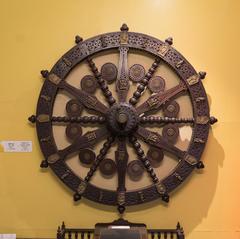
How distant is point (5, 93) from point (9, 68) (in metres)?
0.15

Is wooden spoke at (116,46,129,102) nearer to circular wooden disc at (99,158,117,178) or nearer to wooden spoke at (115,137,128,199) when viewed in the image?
wooden spoke at (115,137,128,199)

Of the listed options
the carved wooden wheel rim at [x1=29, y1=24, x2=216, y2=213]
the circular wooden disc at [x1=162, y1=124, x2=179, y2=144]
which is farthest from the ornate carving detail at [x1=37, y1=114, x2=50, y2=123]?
the circular wooden disc at [x1=162, y1=124, x2=179, y2=144]

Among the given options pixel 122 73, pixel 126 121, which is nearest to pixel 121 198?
pixel 126 121

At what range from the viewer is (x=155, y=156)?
2109 millimetres

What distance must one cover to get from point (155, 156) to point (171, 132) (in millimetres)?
162

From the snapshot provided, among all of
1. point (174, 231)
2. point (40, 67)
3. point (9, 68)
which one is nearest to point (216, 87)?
point (174, 231)

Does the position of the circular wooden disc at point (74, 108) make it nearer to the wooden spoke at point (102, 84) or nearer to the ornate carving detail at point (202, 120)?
the wooden spoke at point (102, 84)

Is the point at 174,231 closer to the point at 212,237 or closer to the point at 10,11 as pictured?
the point at 212,237

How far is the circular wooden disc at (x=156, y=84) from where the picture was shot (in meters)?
2.10

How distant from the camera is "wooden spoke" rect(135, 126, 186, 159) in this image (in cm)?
208

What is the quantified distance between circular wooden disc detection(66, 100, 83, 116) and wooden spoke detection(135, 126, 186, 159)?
352 mm

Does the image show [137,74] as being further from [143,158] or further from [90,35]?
[143,158]

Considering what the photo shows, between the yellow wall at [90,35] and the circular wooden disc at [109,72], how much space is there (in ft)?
0.72

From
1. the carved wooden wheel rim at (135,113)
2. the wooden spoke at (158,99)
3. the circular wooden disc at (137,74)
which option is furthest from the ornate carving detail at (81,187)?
the circular wooden disc at (137,74)
